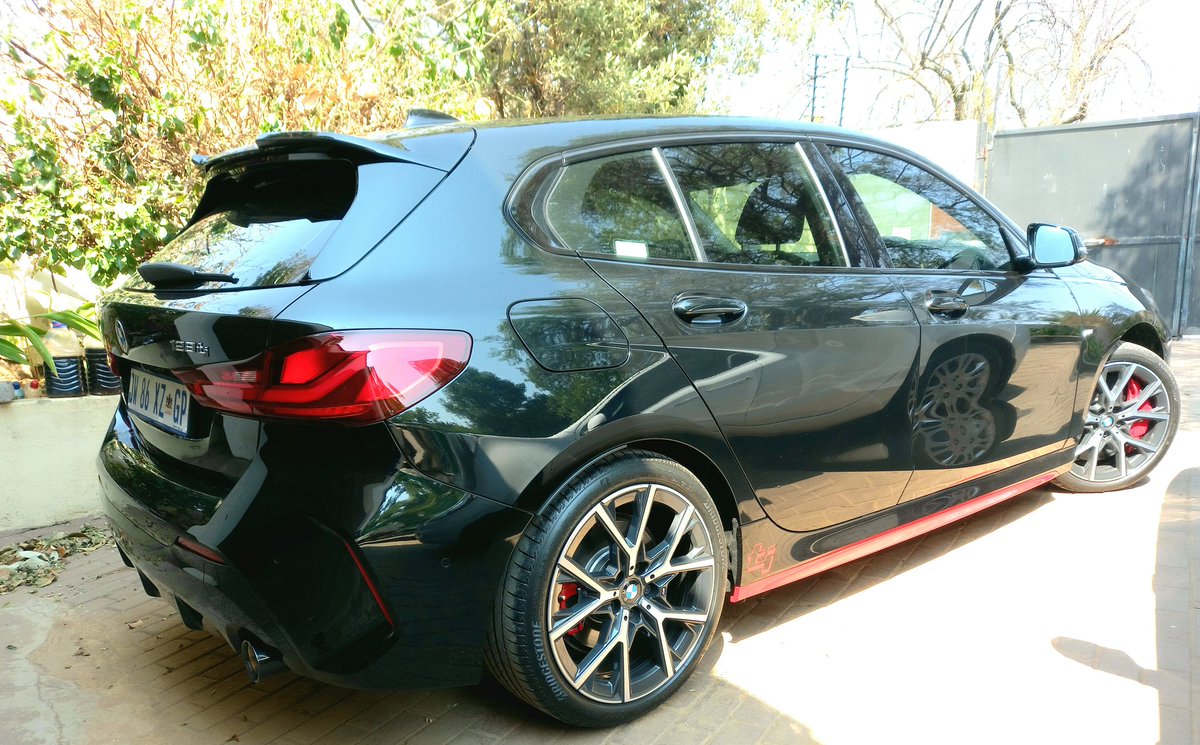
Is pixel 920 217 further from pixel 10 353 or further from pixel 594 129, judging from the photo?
pixel 10 353

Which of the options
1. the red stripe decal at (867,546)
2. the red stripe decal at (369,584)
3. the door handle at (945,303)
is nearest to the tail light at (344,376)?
the red stripe decal at (369,584)

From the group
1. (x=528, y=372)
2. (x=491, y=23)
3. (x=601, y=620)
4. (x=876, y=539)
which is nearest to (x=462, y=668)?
(x=601, y=620)

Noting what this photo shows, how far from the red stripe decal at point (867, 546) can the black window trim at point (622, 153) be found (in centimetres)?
95

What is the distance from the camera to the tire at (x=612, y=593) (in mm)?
2225

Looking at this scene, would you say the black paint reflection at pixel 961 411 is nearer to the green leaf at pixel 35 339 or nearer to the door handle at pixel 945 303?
the door handle at pixel 945 303

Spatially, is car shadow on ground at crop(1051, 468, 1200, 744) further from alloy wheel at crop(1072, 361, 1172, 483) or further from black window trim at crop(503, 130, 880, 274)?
black window trim at crop(503, 130, 880, 274)

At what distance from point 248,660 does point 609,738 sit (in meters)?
1.00

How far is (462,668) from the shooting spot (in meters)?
2.21

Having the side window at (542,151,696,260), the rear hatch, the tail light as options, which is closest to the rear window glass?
the rear hatch

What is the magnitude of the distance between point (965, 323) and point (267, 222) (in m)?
2.44

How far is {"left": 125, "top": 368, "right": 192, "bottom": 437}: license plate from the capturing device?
2262 mm

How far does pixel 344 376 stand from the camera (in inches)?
77.9

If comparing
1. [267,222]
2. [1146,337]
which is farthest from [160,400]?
[1146,337]

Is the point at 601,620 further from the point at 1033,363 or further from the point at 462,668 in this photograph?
the point at 1033,363
